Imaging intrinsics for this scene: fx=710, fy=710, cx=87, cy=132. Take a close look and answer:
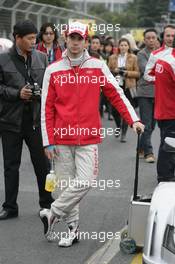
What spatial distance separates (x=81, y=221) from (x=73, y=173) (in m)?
1.12

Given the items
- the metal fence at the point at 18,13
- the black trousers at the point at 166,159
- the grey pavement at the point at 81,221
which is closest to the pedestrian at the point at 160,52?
the black trousers at the point at 166,159

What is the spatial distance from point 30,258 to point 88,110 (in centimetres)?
135

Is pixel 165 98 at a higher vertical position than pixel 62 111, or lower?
lower

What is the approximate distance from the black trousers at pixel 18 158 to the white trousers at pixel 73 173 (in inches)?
36.2

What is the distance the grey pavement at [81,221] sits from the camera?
6075mm

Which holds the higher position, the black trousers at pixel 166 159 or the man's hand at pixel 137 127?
the man's hand at pixel 137 127

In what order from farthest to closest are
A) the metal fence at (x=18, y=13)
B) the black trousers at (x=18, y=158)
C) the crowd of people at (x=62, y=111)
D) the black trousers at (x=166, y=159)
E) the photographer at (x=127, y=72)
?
the metal fence at (x=18, y=13) < the photographer at (x=127, y=72) < the black trousers at (x=166, y=159) < the black trousers at (x=18, y=158) < the crowd of people at (x=62, y=111)

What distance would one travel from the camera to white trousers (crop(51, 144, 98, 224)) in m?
6.05

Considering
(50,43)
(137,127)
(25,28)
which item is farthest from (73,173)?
(50,43)

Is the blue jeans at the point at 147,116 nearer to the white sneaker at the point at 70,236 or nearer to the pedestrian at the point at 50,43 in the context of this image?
the pedestrian at the point at 50,43

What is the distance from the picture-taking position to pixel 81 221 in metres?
7.21

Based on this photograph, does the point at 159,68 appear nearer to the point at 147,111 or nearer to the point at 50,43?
the point at 50,43

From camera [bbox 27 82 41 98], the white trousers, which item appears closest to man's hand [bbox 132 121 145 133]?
the white trousers

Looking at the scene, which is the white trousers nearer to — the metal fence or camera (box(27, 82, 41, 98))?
camera (box(27, 82, 41, 98))
